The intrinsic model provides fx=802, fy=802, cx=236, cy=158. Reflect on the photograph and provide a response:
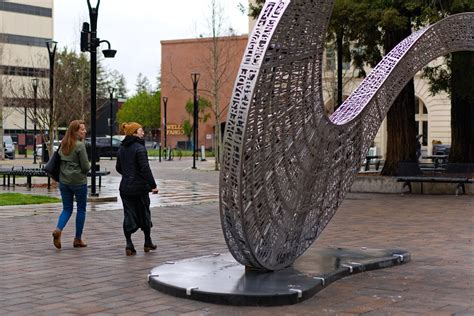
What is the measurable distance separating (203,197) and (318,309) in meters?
14.7

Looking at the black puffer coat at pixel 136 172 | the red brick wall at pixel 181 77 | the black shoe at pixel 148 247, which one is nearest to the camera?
the black puffer coat at pixel 136 172

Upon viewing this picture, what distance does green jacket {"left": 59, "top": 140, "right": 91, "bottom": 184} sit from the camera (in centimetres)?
1152

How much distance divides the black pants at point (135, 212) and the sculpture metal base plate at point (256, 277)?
1.68 m

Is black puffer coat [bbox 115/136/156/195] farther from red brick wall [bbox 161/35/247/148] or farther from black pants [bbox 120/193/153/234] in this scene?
red brick wall [bbox 161/35/247/148]

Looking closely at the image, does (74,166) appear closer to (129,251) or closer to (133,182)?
(133,182)

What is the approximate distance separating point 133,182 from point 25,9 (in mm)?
84593

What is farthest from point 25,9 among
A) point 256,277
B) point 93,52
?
point 256,277

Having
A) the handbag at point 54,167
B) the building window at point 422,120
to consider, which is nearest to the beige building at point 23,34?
the building window at point 422,120

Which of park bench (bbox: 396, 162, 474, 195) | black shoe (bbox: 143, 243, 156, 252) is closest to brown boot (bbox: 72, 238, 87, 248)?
black shoe (bbox: 143, 243, 156, 252)

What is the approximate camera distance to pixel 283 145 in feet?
26.2

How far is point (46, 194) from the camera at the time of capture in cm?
2202

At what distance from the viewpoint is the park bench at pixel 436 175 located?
2303 cm

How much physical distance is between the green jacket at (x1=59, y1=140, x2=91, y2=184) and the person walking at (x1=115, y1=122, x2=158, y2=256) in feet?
2.32

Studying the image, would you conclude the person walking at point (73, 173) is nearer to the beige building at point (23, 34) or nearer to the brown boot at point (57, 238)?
the brown boot at point (57, 238)
